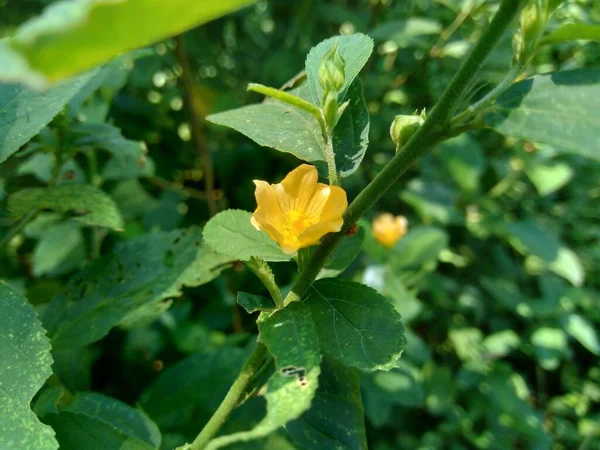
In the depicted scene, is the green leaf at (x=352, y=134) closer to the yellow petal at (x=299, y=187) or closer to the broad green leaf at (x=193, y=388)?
the yellow petal at (x=299, y=187)

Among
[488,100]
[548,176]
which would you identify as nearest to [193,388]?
[488,100]

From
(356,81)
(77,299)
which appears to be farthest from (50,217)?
(356,81)

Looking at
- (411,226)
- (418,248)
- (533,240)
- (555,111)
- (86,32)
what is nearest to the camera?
(86,32)

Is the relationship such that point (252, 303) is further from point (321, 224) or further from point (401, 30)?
point (401, 30)

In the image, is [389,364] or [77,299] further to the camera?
[77,299]

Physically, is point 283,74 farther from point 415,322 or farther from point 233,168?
point 415,322

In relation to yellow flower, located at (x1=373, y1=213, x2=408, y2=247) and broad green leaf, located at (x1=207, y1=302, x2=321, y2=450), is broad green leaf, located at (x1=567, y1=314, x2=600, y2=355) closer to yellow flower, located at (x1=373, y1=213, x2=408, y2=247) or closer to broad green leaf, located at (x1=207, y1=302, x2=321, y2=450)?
yellow flower, located at (x1=373, y1=213, x2=408, y2=247)

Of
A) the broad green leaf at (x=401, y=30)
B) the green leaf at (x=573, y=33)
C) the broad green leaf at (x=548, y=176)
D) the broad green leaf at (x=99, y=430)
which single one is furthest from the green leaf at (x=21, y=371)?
the broad green leaf at (x=548, y=176)
